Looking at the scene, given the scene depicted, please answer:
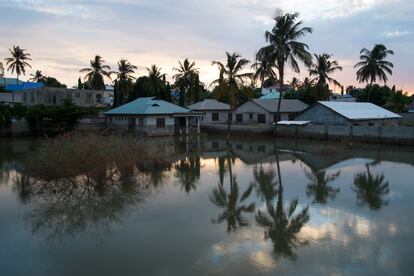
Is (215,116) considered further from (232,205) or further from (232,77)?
(232,205)

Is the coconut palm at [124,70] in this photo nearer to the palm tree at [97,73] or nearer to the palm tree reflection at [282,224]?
the palm tree at [97,73]

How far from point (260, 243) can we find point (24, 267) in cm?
492

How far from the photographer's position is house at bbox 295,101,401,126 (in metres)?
34.7

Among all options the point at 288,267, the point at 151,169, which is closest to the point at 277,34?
the point at 151,169

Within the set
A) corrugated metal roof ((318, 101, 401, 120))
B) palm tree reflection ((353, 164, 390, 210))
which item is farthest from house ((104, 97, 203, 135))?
palm tree reflection ((353, 164, 390, 210))

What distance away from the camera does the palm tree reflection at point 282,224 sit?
868 cm

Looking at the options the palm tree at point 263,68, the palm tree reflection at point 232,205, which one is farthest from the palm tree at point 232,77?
the palm tree reflection at point 232,205

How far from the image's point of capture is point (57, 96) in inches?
1919

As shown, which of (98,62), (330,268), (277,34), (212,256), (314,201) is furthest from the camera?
(98,62)

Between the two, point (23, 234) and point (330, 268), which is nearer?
point (330, 268)

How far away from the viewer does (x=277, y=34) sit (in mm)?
34781

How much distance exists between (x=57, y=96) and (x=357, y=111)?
3451 cm

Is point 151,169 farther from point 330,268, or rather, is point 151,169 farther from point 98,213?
point 330,268

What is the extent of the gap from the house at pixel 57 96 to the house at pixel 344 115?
27.4 metres
